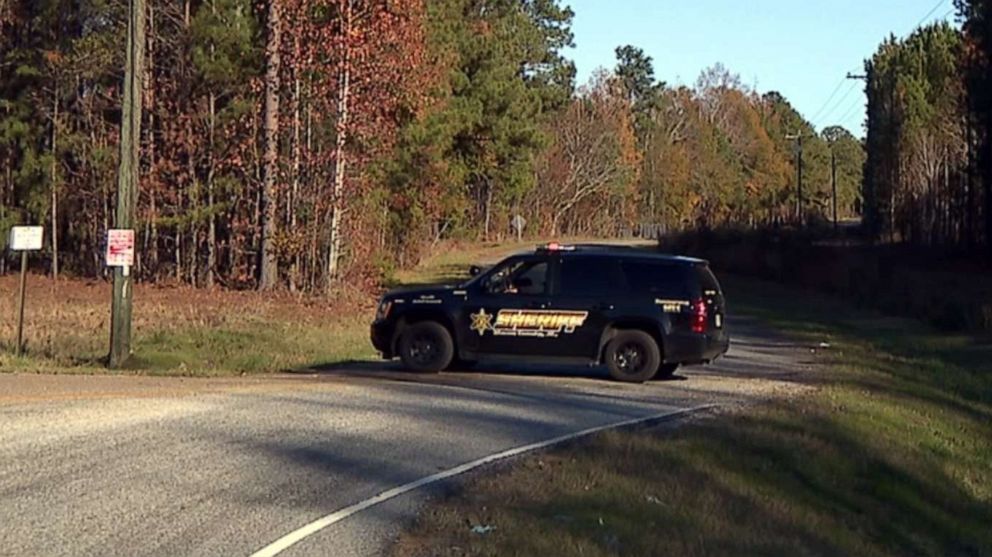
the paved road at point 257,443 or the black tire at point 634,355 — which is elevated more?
the black tire at point 634,355

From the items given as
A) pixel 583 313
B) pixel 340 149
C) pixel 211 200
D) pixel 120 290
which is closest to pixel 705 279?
pixel 583 313

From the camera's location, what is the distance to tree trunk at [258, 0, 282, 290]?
1681 inches

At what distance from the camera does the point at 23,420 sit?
15.7 meters

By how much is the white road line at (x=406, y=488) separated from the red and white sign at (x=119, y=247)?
9.99 m

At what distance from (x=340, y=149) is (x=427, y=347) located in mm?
21169

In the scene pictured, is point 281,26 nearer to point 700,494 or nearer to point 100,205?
point 100,205

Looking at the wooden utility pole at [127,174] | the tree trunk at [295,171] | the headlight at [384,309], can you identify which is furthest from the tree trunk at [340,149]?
the headlight at [384,309]

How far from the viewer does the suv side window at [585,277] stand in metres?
22.4

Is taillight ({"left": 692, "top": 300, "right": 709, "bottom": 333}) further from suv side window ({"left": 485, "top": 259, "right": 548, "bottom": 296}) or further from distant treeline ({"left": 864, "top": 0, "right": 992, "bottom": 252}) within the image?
distant treeline ({"left": 864, "top": 0, "right": 992, "bottom": 252})

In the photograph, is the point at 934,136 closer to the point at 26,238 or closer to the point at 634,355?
the point at 634,355

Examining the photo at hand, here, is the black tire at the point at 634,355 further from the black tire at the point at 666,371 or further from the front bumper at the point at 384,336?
the front bumper at the point at 384,336

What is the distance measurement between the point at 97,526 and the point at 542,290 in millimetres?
12616

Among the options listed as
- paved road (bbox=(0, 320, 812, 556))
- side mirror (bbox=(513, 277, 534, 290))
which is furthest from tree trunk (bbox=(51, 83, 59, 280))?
side mirror (bbox=(513, 277, 534, 290))

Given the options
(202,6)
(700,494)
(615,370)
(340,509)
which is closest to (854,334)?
(615,370)
